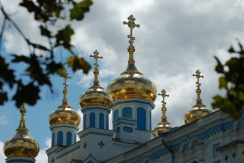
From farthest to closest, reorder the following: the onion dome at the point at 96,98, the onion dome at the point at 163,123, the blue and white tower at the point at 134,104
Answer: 1. the onion dome at the point at 163,123
2. the blue and white tower at the point at 134,104
3. the onion dome at the point at 96,98

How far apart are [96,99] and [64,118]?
13.0ft

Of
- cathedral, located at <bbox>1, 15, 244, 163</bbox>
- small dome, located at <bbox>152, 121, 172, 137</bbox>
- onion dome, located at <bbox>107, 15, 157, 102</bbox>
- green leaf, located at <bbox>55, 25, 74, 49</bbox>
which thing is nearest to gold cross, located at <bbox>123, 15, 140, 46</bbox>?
cathedral, located at <bbox>1, 15, 244, 163</bbox>

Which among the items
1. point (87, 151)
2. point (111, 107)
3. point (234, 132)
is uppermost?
point (111, 107)

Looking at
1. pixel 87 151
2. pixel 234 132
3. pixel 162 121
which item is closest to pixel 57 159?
pixel 87 151

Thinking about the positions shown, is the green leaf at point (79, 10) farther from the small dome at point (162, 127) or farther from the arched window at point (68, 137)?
the small dome at point (162, 127)

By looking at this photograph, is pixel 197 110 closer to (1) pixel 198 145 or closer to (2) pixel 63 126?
(2) pixel 63 126

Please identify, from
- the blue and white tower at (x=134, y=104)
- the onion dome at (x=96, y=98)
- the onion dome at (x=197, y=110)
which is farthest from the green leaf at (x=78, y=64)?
the onion dome at (x=197, y=110)

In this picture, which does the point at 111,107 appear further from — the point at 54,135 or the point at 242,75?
the point at 242,75

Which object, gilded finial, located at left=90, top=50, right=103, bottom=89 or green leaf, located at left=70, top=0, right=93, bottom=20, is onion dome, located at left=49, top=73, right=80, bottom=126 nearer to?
gilded finial, located at left=90, top=50, right=103, bottom=89

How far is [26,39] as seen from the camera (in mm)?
5340

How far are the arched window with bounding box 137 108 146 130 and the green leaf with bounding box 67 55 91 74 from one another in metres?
30.6

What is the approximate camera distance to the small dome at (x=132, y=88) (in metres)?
36.2

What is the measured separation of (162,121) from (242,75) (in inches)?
1440

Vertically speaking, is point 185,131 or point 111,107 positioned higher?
point 111,107
